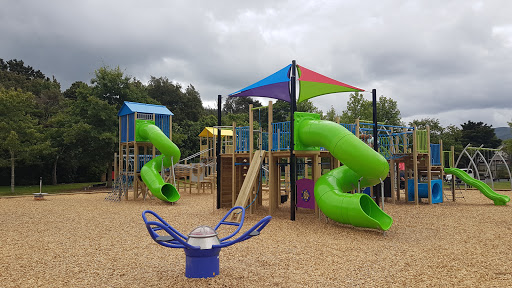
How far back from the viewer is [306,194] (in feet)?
39.2

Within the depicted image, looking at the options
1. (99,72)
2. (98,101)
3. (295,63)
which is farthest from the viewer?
(99,72)

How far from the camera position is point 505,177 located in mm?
39719

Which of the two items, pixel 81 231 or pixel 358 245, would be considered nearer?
pixel 358 245

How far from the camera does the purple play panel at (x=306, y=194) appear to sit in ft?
38.5

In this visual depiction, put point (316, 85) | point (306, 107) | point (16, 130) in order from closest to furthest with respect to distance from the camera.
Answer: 1. point (316, 85)
2. point (16, 130)
3. point (306, 107)

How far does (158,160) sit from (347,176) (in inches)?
375

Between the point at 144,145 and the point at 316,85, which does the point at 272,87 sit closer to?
the point at 316,85

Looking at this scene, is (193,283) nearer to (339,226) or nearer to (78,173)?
(339,226)

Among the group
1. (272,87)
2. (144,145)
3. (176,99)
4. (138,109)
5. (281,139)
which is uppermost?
(176,99)

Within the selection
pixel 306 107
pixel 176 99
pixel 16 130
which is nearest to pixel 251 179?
pixel 16 130

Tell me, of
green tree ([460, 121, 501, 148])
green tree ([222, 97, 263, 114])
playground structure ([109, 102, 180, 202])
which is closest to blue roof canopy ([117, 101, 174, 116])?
playground structure ([109, 102, 180, 202])

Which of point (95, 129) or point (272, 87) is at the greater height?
point (272, 87)

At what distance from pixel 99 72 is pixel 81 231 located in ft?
63.8

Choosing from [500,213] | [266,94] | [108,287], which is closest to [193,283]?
[108,287]
